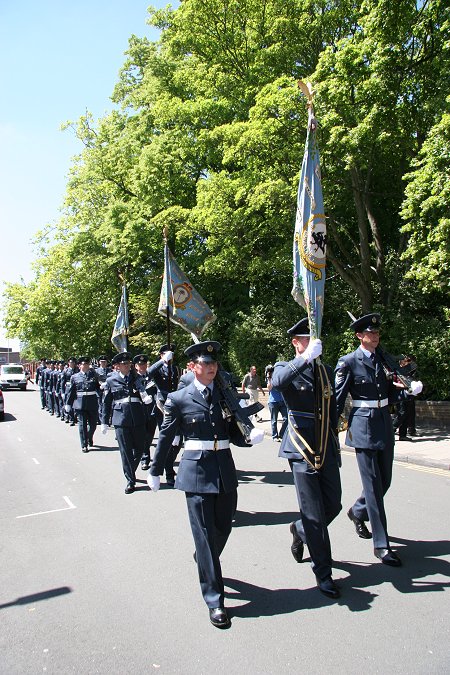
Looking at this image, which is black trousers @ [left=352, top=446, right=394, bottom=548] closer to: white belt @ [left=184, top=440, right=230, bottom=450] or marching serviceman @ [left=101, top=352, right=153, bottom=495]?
white belt @ [left=184, top=440, right=230, bottom=450]

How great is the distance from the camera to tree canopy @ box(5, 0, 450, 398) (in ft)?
43.0

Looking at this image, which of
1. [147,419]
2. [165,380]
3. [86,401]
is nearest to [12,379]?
[86,401]

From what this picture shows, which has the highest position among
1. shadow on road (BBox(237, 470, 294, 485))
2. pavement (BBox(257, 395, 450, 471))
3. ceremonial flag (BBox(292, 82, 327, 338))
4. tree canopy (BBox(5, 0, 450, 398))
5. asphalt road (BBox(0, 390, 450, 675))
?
tree canopy (BBox(5, 0, 450, 398))

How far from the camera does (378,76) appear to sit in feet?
42.8

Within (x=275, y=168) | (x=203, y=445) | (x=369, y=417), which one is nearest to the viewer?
(x=203, y=445)

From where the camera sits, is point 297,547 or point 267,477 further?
point 267,477

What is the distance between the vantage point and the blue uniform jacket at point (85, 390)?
12.9 meters

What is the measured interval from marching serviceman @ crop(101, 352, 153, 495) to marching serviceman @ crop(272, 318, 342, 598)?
3827 millimetres

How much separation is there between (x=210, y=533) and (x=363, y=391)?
221 centimetres

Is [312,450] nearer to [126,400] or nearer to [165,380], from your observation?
[126,400]

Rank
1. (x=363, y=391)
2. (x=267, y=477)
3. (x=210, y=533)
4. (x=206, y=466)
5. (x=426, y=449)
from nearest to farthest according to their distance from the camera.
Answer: (x=210, y=533)
(x=206, y=466)
(x=363, y=391)
(x=267, y=477)
(x=426, y=449)

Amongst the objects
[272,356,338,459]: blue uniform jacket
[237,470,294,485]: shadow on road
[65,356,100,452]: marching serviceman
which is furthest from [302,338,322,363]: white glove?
[65,356,100,452]: marching serviceman

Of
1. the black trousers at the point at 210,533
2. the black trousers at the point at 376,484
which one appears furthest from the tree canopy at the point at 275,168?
the black trousers at the point at 210,533

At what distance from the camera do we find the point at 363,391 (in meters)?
5.66
